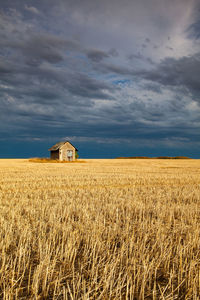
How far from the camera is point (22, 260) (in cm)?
385

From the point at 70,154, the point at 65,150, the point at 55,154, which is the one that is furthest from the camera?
the point at 55,154

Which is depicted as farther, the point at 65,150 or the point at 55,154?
the point at 55,154

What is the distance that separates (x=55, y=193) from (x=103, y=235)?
698 cm

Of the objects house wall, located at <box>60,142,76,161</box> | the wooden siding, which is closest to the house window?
house wall, located at <box>60,142,76,161</box>

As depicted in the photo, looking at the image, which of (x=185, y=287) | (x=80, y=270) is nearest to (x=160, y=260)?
(x=185, y=287)

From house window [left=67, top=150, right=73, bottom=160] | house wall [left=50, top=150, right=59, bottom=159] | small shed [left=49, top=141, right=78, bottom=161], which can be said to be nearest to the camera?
small shed [left=49, top=141, right=78, bottom=161]

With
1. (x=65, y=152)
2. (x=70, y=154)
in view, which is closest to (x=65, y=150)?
(x=65, y=152)

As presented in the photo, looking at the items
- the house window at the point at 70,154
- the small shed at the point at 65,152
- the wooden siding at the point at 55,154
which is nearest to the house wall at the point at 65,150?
the small shed at the point at 65,152

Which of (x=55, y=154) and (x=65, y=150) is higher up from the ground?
(x=65, y=150)

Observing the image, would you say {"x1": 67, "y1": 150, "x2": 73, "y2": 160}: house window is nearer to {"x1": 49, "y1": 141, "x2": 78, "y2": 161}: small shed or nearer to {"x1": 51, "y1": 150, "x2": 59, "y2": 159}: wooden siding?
{"x1": 49, "y1": 141, "x2": 78, "y2": 161}: small shed

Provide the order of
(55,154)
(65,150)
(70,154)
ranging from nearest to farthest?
(65,150), (70,154), (55,154)

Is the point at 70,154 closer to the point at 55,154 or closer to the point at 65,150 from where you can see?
the point at 65,150

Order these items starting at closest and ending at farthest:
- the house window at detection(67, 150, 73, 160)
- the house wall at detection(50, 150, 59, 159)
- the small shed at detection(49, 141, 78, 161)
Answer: the small shed at detection(49, 141, 78, 161) → the house window at detection(67, 150, 73, 160) → the house wall at detection(50, 150, 59, 159)

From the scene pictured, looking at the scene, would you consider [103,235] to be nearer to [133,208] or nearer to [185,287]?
[185,287]
